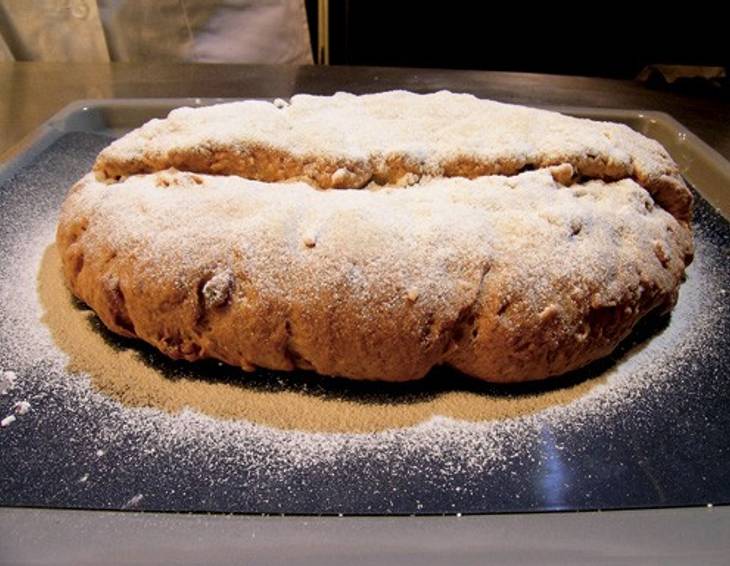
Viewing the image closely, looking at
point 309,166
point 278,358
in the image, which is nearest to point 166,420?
point 278,358

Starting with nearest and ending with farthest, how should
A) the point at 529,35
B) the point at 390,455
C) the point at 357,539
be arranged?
1. the point at 357,539
2. the point at 390,455
3. the point at 529,35

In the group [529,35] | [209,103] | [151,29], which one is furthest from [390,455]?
[529,35]

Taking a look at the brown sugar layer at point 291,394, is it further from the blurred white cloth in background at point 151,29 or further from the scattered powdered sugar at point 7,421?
the blurred white cloth in background at point 151,29

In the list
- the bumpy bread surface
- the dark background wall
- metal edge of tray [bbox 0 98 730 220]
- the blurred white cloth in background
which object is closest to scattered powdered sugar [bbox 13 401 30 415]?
the bumpy bread surface

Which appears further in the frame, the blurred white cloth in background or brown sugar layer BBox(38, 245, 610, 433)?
the blurred white cloth in background

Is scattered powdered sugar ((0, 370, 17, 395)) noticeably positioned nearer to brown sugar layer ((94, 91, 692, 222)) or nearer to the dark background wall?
brown sugar layer ((94, 91, 692, 222))

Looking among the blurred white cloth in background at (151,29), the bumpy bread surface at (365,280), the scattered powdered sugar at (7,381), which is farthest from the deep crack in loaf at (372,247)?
the blurred white cloth in background at (151,29)

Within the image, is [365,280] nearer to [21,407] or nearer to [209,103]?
[21,407]
